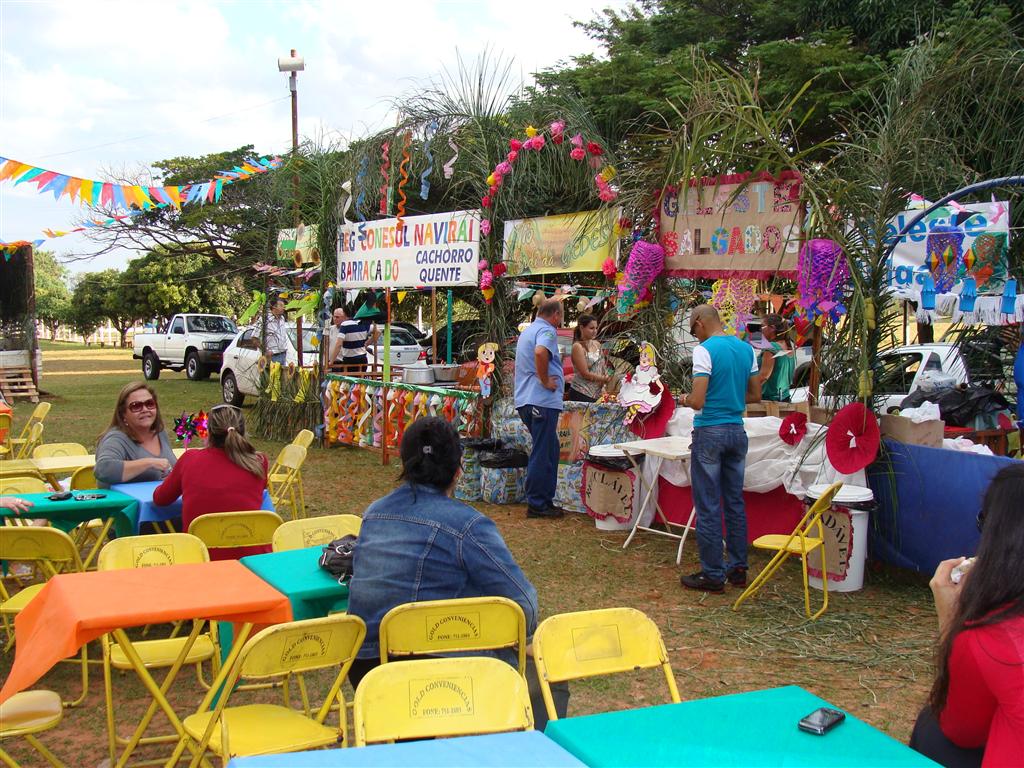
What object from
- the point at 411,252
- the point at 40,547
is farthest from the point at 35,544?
the point at 411,252

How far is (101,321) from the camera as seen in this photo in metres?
52.4

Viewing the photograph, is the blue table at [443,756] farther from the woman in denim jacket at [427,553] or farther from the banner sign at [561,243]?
the banner sign at [561,243]

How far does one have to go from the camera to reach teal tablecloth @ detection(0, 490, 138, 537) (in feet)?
15.8

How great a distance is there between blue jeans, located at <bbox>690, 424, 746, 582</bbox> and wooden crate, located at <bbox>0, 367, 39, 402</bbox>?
49.8 ft

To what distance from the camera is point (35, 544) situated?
4.13m

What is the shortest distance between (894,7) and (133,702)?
15.0 metres

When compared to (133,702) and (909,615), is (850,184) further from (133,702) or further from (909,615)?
(133,702)

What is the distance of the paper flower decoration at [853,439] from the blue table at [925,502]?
0.22m

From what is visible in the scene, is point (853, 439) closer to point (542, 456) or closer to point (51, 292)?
point (542, 456)

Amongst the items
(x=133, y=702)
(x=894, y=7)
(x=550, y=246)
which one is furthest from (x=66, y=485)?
(x=894, y=7)

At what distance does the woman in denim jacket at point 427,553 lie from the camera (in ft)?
10.5

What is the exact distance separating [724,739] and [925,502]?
156 inches

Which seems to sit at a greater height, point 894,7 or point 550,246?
point 894,7

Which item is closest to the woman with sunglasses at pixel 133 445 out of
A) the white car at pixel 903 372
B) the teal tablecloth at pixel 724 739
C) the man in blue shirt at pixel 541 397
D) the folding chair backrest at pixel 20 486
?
the folding chair backrest at pixel 20 486
